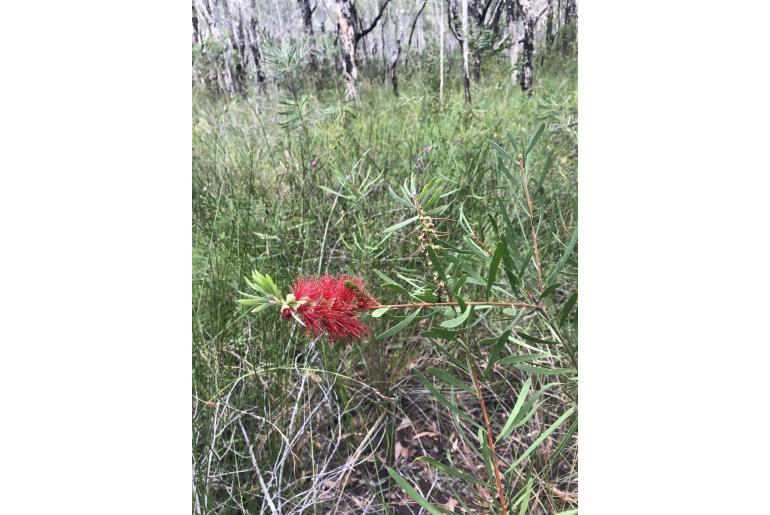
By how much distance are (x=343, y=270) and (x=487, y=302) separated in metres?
0.35

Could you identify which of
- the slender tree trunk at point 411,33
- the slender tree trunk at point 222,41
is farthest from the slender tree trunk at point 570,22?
the slender tree trunk at point 222,41

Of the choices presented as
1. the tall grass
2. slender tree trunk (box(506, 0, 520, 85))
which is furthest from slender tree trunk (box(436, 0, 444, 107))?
slender tree trunk (box(506, 0, 520, 85))

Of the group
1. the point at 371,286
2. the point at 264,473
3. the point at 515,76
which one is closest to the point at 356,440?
the point at 264,473

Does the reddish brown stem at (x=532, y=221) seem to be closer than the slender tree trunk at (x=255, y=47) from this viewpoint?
Yes

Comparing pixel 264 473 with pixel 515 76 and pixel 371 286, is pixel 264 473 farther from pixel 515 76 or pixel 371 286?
pixel 515 76

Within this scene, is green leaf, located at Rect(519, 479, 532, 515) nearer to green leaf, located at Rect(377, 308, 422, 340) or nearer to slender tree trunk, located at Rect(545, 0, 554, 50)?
green leaf, located at Rect(377, 308, 422, 340)

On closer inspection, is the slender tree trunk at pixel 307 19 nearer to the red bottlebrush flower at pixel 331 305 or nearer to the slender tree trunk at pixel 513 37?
the slender tree trunk at pixel 513 37

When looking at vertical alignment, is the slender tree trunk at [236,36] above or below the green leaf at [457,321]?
above

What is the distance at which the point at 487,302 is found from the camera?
3.32 ft

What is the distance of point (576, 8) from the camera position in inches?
45.6

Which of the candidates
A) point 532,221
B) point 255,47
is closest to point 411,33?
point 255,47

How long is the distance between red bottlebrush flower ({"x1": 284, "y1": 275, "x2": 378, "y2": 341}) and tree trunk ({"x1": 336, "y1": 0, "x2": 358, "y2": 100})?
45cm

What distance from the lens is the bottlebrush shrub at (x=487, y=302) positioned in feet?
3.23

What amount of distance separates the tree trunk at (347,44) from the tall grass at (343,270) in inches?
1.5
